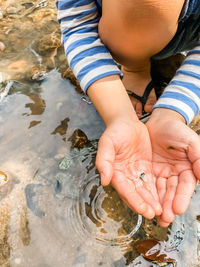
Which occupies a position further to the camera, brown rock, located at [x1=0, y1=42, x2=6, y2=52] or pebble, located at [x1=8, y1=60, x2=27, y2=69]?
brown rock, located at [x1=0, y1=42, x2=6, y2=52]

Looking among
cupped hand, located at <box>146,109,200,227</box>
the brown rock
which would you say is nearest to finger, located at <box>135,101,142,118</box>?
cupped hand, located at <box>146,109,200,227</box>

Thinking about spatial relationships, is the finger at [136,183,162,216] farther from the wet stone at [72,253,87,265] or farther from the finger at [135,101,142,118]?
the finger at [135,101,142,118]

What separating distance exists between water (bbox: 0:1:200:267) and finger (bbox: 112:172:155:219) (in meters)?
0.31

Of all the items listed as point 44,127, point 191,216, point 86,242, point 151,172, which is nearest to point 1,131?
point 44,127

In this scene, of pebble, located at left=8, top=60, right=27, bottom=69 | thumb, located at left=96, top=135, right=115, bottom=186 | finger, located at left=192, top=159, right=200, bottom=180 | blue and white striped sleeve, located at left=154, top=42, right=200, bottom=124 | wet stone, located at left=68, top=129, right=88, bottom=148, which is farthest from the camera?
pebble, located at left=8, top=60, right=27, bottom=69

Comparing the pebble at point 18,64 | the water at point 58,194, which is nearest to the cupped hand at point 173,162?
the water at point 58,194

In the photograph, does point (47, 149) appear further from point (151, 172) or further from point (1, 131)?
point (151, 172)

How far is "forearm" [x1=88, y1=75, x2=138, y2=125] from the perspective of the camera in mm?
1694

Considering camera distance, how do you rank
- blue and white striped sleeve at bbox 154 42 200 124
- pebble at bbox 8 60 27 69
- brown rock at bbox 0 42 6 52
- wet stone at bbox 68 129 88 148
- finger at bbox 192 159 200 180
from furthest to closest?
1. brown rock at bbox 0 42 6 52
2. pebble at bbox 8 60 27 69
3. wet stone at bbox 68 129 88 148
4. blue and white striped sleeve at bbox 154 42 200 124
5. finger at bbox 192 159 200 180

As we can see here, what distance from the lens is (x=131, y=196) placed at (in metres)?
1.32

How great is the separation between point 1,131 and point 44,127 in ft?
1.10

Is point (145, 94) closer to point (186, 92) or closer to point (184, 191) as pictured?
point (186, 92)

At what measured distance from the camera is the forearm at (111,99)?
5.56 feet

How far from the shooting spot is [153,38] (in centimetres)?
158
